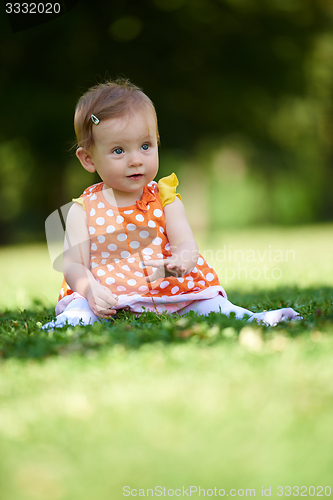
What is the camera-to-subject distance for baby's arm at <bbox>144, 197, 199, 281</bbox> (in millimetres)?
3713

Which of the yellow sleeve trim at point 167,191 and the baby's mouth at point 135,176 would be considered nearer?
the baby's mouth at point 135,176

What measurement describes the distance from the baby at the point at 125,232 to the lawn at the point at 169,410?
0.60 meters

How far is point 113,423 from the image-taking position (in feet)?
6.66

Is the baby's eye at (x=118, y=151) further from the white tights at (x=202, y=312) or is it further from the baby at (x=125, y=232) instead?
the white tights at (x=202, y=312)

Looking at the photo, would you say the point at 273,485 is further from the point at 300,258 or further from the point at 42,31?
the point at 42,31

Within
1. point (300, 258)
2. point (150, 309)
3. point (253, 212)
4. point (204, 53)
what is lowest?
point (253, 212)

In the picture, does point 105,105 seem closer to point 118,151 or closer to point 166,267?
point 118,151

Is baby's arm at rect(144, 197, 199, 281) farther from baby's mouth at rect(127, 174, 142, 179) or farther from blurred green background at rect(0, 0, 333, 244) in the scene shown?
blurred green background at rect(0, 0, 333, 244)

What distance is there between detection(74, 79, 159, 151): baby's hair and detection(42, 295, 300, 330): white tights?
1180 millimetres

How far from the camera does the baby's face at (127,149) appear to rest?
12.8 ft

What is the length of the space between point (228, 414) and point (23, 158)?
2009 cm

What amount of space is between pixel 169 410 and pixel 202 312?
1.92 meters

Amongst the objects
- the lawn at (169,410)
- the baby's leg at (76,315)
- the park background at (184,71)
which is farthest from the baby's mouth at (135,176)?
the park background at (184,71)

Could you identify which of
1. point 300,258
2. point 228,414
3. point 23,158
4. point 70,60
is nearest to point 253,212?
point 23,158
